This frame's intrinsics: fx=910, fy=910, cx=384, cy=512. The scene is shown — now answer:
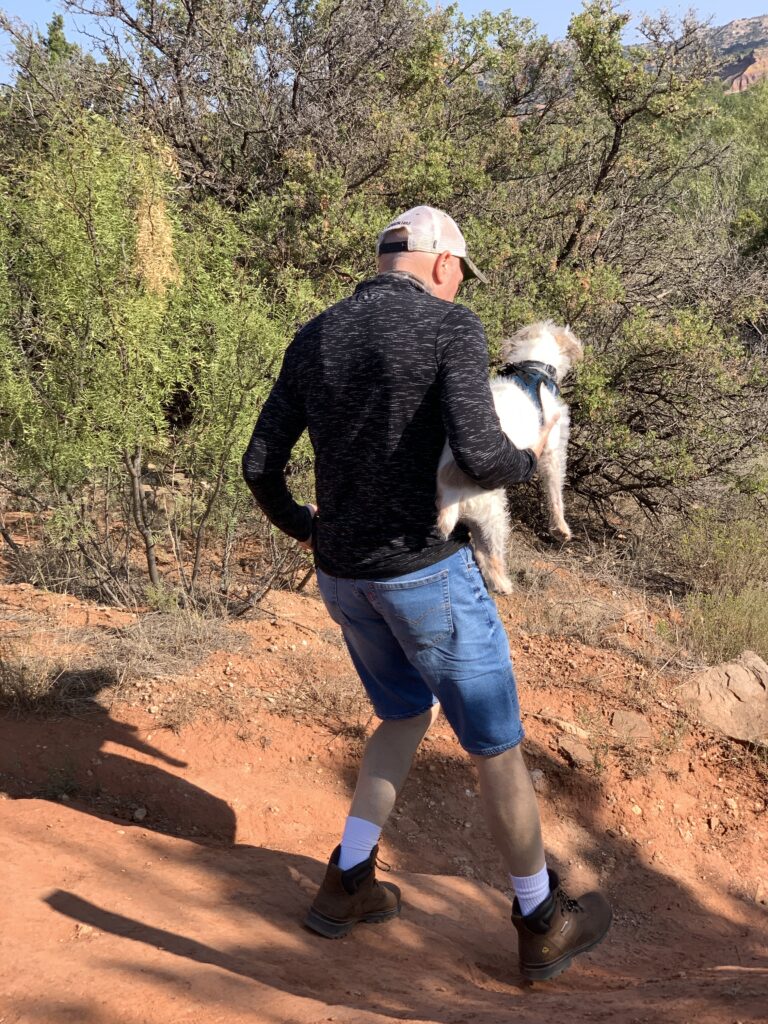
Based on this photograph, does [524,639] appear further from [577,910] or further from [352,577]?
[352,577]

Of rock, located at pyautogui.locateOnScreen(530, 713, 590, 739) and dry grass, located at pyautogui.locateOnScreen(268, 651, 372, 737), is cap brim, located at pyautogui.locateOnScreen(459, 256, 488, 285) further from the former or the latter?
rock, located at pyautogui.locateOnScreen(530, 713, 590, 739)

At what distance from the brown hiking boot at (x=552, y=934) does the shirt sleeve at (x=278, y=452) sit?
49.5 inches

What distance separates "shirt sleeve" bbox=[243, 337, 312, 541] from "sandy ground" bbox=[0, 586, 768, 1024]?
1.21 m

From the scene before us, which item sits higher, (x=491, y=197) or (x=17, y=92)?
(x=17, y=92)

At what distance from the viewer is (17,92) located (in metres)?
8.27

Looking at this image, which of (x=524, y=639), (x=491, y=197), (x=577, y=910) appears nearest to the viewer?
(x=577, y=910)

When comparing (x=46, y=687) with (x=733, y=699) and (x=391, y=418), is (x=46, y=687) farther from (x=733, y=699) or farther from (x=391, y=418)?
(x=733, y=699)

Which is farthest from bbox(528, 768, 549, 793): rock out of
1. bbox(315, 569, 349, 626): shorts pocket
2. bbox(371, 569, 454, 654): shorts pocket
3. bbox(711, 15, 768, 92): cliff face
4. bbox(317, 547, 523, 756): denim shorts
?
bbox(711, 15, 768, 92): cliff face

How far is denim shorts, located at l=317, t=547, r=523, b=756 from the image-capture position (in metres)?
2.36

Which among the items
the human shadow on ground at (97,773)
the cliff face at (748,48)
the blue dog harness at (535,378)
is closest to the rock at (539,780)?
the human shadow on ground at (97,773)

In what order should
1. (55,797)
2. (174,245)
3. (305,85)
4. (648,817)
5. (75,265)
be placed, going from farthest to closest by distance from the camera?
1. (305,85)
2. (174,245)
3. (75,265)
4. (648,817)
5. (55,797)

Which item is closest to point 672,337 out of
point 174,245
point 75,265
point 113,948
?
point 174,245

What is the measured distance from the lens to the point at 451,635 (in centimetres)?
237

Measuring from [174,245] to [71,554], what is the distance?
207cm
